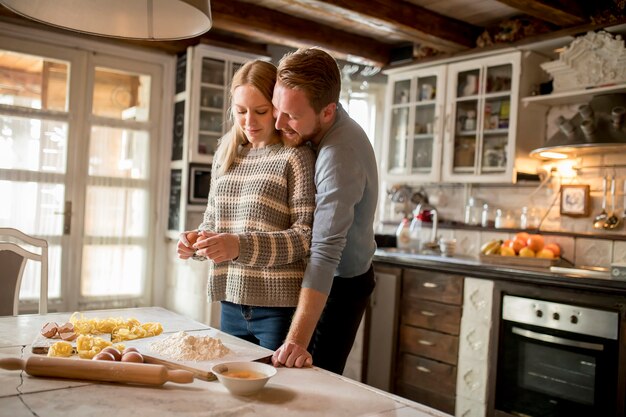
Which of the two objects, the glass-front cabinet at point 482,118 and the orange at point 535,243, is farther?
the glass-front cabinet at point 482,118

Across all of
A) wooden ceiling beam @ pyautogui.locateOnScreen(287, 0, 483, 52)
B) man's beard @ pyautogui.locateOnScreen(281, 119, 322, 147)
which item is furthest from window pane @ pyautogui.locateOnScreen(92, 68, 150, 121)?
man's beard @ pyautogui.locateOnScreen(281, 119, 322, 147)

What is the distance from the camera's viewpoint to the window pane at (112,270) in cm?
446

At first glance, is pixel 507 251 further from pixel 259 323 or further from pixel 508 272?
pixel 259 323

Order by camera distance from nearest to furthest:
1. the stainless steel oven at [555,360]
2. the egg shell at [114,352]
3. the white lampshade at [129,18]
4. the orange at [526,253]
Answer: the egg shell at [114,352] < the white lampshade at [129,18] < the stainless steel oven at [555,360] < the orange at [526,253]

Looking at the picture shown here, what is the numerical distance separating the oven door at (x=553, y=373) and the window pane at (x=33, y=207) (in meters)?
3.24

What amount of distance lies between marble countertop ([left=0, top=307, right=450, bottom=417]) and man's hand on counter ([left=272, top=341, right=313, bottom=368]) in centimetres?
6

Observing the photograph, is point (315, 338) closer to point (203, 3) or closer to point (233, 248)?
point (233, 248)

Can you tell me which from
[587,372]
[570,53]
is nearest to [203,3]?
[587,372]

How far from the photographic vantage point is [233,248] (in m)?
1.29

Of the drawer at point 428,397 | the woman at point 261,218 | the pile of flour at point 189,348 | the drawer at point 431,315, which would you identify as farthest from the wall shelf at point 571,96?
the pile of flour at point 189,348

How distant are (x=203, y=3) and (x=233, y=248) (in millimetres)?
532

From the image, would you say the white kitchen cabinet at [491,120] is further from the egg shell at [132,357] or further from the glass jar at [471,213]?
the egg shell at [132,357]

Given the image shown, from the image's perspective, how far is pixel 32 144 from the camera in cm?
417

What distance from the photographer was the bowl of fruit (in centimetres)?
321
